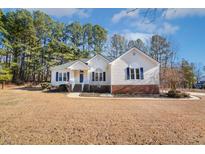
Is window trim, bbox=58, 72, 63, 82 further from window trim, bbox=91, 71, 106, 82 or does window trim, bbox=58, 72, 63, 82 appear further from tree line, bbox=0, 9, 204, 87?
tree line, bbox=0, 9, 204, 87

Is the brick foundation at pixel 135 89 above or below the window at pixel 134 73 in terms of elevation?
below

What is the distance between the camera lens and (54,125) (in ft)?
15.5

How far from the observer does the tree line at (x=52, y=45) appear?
23938 millimetres

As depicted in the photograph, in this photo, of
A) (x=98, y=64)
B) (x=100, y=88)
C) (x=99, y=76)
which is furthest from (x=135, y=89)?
(x=98, y=64)

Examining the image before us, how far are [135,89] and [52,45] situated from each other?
61.2 feet

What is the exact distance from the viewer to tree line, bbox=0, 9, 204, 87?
78.5 ft

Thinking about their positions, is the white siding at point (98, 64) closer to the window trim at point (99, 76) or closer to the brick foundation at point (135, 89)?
the window trim at point (99, 76)

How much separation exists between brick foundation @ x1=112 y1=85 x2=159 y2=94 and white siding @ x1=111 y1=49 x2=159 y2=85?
0.96 feet

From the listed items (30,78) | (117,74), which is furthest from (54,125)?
(30,78)

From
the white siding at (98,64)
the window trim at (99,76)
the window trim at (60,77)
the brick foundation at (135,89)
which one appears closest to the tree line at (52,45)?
the white siding at (98,64)

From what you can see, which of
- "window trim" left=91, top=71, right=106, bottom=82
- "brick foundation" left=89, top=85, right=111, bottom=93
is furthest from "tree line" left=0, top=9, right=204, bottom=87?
"brick foundation" left=89, top=85, right=111, bottom=93

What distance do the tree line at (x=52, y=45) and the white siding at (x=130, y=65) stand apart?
795cm

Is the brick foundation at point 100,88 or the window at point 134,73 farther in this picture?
the brick foundation at point 100,88
